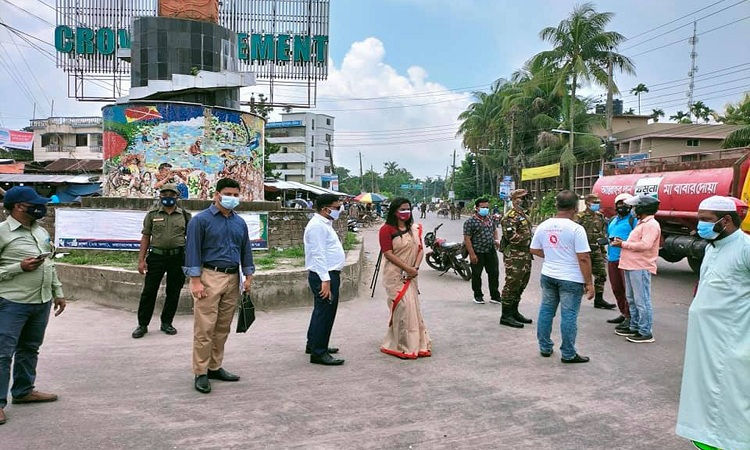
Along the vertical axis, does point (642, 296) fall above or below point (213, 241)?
below

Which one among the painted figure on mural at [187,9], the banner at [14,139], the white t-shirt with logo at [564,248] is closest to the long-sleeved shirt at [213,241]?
the white t-shirt with logo at [564,248]

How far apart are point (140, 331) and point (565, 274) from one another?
475 cm

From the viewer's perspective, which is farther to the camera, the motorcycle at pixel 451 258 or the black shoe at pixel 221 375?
the motorcycle at pixel 451 258

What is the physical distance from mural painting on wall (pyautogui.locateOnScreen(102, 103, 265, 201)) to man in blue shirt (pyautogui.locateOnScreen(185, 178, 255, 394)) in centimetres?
739

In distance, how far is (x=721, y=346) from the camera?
9.20 ft

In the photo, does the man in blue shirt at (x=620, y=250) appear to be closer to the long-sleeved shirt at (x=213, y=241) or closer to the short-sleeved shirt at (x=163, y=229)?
the long-sleeved shirt at (x=213, y=241)

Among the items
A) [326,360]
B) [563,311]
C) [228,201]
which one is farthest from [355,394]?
[563,311]

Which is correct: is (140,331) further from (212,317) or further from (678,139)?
(678,139)

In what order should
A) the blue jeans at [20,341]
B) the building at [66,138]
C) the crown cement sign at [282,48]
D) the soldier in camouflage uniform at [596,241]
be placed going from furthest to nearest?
the building at [66,138]
the crown cement sign at [282,48]
the soldier in camouflage uniform at [596,241]
the blue jeans at [20,341]

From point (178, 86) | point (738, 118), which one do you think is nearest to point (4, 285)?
point (178, 86)

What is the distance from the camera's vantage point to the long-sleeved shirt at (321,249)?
5102 mm

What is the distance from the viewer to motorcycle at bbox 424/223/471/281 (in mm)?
11086

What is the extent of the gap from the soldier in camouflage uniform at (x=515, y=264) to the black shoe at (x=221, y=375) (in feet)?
12.1

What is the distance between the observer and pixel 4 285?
150 inches
